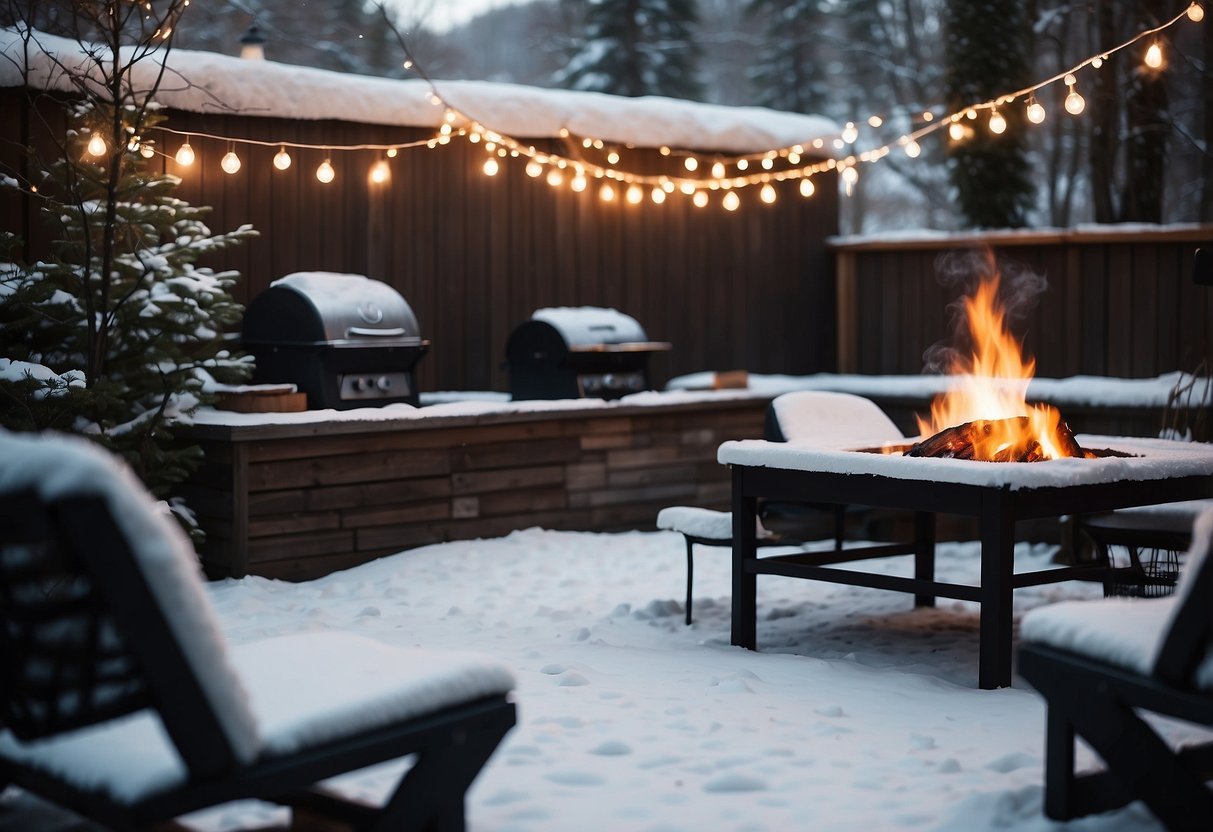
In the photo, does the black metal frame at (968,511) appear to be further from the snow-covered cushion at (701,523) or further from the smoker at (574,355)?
the smoker at (574,355)

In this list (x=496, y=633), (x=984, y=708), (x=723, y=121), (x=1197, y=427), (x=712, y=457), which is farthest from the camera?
(x=723, y=121)

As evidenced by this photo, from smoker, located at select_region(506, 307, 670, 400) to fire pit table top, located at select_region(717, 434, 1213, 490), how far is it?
269cm

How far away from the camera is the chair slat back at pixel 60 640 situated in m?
2.47

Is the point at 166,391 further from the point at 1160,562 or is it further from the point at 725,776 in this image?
the point at 1160,562

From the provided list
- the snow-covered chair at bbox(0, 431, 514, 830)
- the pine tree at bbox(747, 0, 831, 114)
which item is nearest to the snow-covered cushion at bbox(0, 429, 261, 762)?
the snow-covered chair at bbox(0, 431, 514, 830)

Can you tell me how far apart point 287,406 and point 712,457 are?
2830 millimetres

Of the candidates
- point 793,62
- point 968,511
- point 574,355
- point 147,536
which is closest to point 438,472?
point 574,355

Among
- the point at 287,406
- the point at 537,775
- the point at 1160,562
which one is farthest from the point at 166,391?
the point at 1160,562

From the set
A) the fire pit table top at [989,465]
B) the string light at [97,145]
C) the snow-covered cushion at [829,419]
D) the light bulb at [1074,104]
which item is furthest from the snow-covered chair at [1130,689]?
the string light at [97,145]

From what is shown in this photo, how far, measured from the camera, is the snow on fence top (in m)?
7.01

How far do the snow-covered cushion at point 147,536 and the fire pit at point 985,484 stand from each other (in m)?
2.91

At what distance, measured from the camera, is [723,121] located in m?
9.73

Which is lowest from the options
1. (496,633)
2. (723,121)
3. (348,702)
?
(496,633)

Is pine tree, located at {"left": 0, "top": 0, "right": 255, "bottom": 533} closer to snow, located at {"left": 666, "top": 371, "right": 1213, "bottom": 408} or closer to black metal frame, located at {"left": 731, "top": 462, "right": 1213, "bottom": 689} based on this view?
black metal frame, located at {"left": 731, "top": 462, "right": 1213, "bottom": 689}
